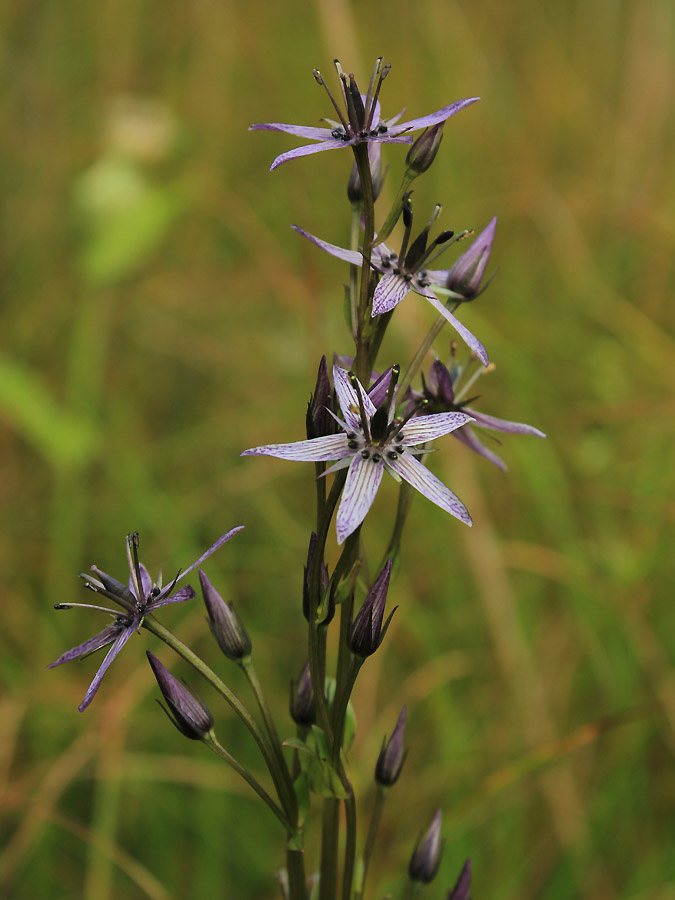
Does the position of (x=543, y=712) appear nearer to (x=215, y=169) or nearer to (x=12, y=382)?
(x=12, y=382)

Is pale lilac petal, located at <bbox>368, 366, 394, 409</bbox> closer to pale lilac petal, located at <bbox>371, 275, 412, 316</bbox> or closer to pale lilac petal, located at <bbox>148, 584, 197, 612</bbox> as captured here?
pale lilac petal, located at <bbox>371, 275, 412, 316</bbox>

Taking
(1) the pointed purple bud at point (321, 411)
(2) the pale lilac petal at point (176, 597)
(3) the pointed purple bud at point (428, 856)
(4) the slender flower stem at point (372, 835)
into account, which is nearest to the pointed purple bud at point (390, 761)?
(4) the slender flower stem at point (372, 835)

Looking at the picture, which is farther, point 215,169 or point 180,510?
point 215,169

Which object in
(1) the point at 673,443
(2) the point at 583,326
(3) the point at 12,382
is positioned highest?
(2) the point at 583,326

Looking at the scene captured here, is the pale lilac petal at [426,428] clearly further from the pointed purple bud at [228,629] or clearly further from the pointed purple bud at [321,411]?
the pointed purple bud at [228,629]

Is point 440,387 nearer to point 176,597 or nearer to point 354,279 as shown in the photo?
point 354,279

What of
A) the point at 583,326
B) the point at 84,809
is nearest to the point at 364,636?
the point at 84,809

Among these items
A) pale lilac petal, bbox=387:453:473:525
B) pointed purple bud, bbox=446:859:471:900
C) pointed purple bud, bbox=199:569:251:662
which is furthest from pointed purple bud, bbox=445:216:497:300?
pointed purple bud, bbox=446:859:471:900
